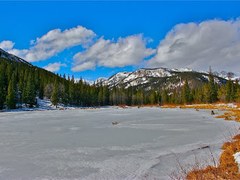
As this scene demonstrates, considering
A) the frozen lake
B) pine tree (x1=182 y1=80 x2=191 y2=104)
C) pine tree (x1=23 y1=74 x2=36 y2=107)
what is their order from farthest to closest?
pine tree (x1=182 y1=80 x2=191 y2=104)
pine tree (x1=23 y1=74 x2=36 y2=107)
the frozen lake

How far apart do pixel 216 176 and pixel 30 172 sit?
6.47m

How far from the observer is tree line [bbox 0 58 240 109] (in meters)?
92.9

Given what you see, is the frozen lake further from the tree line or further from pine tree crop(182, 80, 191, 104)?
pine tree crop(182, 80, 191, 104)

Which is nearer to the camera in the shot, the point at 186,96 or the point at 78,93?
the point at 186,96

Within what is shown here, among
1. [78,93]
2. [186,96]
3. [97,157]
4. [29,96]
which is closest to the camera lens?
[97,157]

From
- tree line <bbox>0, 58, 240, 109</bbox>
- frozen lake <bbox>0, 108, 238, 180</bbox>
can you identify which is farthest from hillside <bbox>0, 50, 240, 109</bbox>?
frozen lake <bbox>0, 108, 238, 180</bbox>

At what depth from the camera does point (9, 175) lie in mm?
9219

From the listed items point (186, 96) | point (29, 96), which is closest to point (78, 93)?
point (29, 96)

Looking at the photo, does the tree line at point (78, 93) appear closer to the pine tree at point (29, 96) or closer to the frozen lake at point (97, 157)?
the pine tree at point (29, 96)

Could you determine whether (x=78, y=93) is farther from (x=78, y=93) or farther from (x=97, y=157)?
(x=97, y=157)

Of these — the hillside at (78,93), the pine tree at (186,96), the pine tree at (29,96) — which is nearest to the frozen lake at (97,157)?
the hillside at (78,93)

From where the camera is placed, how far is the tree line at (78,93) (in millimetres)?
92938

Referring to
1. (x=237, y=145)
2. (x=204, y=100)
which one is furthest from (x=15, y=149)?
(x=204, y=100)

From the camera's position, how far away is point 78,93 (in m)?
130
